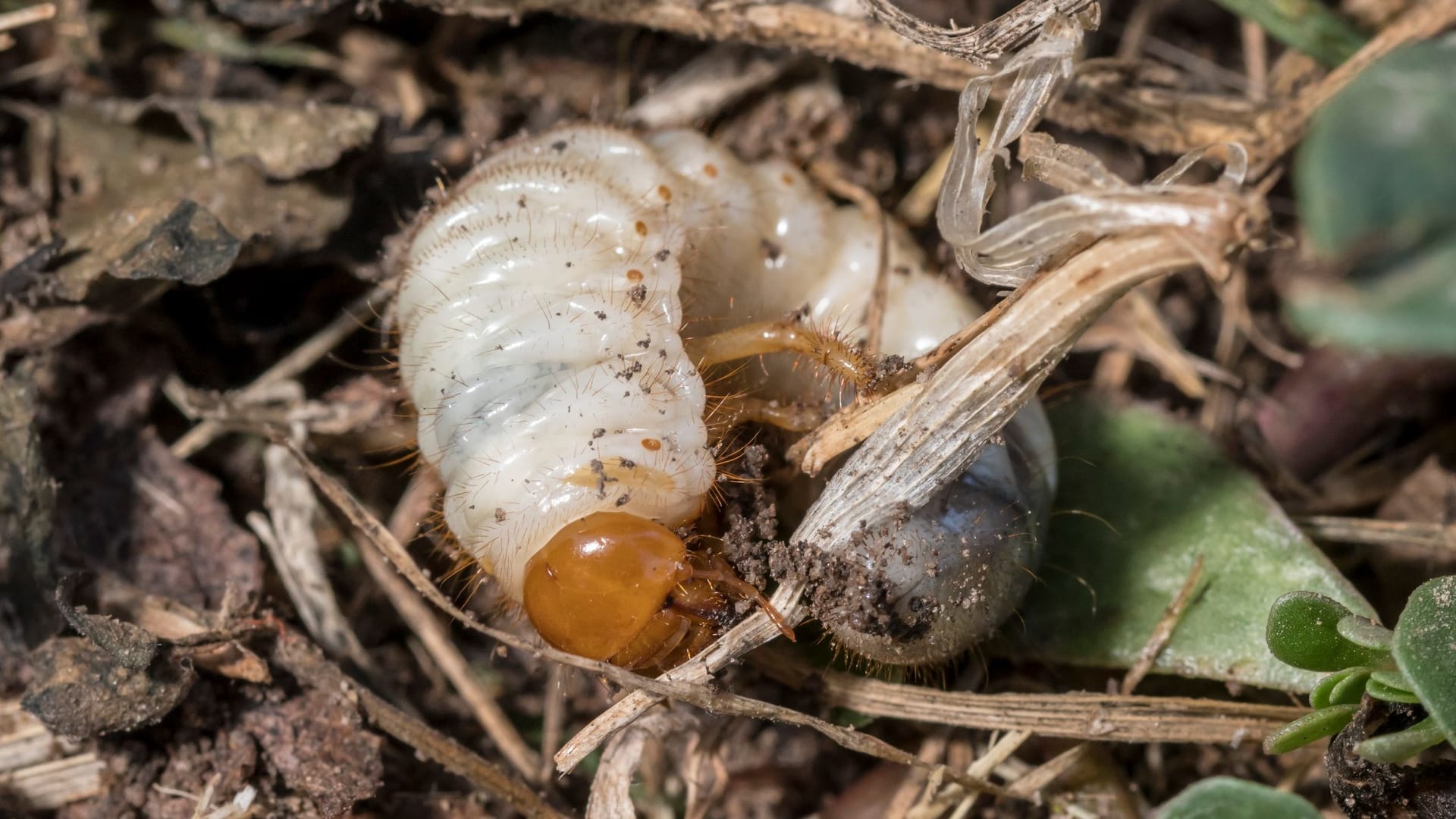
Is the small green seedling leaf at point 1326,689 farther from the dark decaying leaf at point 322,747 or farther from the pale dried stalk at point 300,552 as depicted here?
the pale dried stalk at point 300,552

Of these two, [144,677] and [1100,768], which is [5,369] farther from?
[1100,768]

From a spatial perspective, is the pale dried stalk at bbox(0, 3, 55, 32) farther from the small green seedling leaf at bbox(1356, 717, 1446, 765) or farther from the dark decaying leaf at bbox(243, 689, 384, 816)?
the small green seedling leaf at bbox(1356, 717, 1446, 765)

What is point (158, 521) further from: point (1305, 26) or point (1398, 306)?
point (1305, 26)

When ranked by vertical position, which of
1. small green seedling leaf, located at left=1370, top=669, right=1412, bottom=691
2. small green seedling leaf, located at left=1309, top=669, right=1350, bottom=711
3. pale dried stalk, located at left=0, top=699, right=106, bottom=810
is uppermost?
small green seedling leaf, located at left=1370, top=669, right=1412, bottom=691

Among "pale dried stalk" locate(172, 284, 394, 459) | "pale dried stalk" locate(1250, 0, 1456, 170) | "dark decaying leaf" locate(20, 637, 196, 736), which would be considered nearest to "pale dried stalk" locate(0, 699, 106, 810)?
"dark decaying leaf" locate(20, 637, 196, 736)

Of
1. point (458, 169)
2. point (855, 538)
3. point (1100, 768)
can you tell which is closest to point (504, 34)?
point (458, 169)

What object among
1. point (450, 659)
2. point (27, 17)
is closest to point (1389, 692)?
point (450, 659)

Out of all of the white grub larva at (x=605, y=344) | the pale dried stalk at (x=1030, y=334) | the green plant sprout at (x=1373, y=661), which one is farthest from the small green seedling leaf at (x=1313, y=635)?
the white grub larva at (x=605, y=344)
